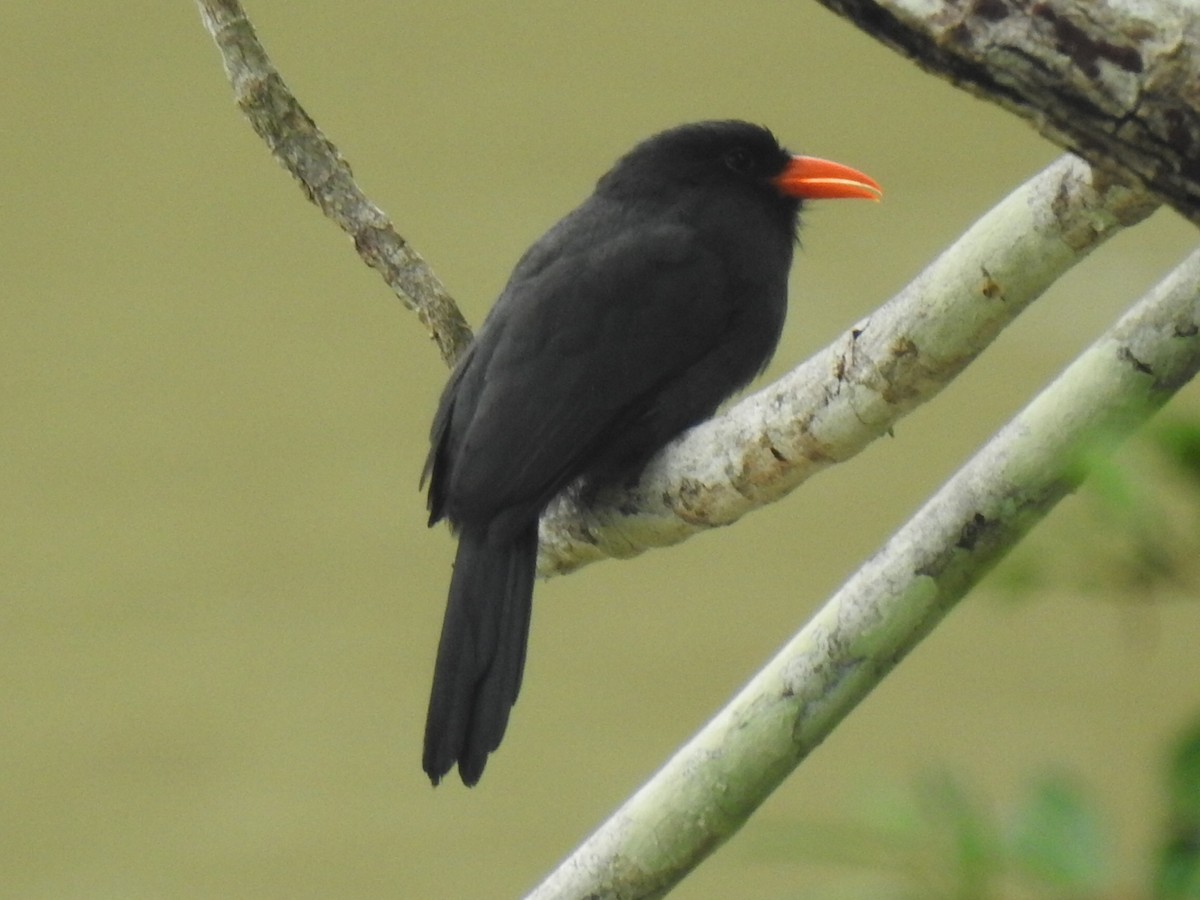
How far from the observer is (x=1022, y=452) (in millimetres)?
1723

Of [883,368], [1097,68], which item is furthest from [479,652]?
[1097,68]

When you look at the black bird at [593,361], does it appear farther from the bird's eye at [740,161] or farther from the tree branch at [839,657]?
the tree branch at [839,657]

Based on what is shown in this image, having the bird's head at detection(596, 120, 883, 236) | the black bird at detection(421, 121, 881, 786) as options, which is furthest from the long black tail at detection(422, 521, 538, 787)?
the bird's head at detection(596, 120, 883, 236)

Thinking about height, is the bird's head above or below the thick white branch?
above

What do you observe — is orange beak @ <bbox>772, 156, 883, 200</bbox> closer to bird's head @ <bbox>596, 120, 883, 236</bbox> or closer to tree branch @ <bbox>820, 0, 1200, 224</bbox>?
bird's head @ <bbox>596, 120, 883, 236</bbox>

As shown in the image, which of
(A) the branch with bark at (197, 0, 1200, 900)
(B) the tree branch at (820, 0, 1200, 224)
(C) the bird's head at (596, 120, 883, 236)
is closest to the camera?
(B) the tree branch at (820, 0, 1200, 224)

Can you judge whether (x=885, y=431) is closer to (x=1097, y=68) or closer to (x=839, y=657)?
(x=839, y=657)

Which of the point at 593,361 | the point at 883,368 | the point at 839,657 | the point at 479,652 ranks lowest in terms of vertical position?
the point at 839,657

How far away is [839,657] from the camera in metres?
1.80

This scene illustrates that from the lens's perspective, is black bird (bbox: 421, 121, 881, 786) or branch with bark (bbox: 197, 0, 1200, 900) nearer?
branch with bark (bbox: 197, 0, 1200, 900)

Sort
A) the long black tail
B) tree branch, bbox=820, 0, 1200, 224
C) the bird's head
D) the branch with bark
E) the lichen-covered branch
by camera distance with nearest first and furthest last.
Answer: tree branch, bbox=820, 0, 1200, 224 → the branch with bark → the long black tail → the lichen-covered branch → the bird's head

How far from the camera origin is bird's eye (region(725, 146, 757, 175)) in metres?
2.81

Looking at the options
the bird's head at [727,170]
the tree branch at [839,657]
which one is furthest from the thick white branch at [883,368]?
the bird's head at [727,170]

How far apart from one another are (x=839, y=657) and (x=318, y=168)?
1.15 metres
